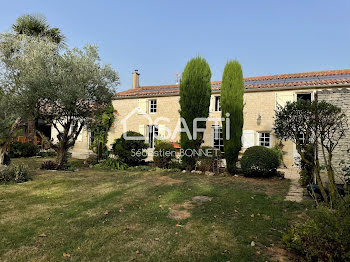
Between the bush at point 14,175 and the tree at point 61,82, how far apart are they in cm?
267

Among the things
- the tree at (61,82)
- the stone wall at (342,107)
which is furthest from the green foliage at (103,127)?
the stone wall at (342,107)

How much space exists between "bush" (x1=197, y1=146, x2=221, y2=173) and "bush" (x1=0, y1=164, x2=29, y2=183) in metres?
7.51

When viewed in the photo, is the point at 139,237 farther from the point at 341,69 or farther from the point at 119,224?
the point at 341,69

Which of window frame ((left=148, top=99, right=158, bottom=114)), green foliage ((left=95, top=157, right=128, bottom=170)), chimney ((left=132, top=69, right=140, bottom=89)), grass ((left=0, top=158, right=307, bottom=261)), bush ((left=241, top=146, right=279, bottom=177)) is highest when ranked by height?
chimney ((left=132, top=69, right=140, bottom=89))

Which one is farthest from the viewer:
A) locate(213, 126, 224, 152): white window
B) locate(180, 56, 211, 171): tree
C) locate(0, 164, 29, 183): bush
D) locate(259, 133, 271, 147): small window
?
locate(213, 126, 224, 152): white window

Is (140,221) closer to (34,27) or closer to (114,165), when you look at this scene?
(114,165)

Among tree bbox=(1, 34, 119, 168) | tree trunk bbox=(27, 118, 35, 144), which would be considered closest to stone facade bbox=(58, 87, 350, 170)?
tree bbox=(1, 34, 119, 168)

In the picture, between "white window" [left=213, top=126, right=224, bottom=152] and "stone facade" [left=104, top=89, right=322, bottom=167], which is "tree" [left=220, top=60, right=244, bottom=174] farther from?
"white window" [left=213, top=126, right=224, bottom=152]

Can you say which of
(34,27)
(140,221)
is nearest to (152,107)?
(34,27)

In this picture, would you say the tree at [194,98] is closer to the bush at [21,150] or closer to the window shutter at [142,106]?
the window shutter at [142,106]

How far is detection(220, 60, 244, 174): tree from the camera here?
1078 centimetres

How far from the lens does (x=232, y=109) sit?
1087 cm

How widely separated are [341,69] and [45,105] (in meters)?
19.1

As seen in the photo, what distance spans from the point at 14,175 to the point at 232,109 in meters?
9.55
